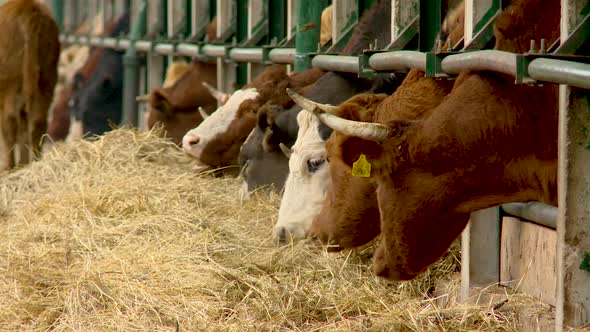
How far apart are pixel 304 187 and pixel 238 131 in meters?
2.10

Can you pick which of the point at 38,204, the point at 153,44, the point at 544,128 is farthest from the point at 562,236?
the point at 153,44

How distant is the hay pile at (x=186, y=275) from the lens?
4.75 m

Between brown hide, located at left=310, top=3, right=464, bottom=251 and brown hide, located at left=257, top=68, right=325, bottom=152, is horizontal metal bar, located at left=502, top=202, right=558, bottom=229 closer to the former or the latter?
brown hide, located at left=310, top=3, right=464, bottom=251

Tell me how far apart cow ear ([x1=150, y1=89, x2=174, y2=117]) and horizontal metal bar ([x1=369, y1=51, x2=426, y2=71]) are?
503 centimetres

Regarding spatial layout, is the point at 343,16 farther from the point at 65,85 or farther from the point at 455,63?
the point at 65,85

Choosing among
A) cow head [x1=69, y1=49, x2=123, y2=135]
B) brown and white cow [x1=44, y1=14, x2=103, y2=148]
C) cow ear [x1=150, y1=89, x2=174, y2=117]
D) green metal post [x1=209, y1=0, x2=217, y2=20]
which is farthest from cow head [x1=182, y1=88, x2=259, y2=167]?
cow head [x1=69, y1=49, x2=123, y2=135]

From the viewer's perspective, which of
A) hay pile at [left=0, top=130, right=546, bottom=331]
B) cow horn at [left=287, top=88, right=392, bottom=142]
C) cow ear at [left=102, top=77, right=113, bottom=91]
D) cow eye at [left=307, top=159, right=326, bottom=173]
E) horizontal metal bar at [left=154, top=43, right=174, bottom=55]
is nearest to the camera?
cow horn at [left=287, top=88, right=392, bottom=142]

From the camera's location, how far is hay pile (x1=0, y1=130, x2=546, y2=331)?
187 inches

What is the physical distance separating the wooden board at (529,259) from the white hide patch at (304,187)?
1195 millimetres

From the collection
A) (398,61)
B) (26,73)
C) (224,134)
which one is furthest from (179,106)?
(398,61)

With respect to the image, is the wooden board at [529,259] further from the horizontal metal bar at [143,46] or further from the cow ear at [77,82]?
the cow ear at [77,82]

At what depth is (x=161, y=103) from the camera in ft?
34.0

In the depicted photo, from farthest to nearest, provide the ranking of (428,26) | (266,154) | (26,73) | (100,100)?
1. (100,100)
2. (26,73)
3. (266,154)
4. (428,26)

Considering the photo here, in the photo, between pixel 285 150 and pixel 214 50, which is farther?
pixel 214 50
